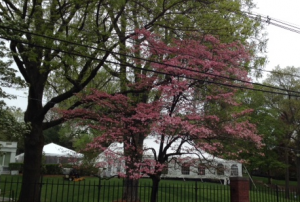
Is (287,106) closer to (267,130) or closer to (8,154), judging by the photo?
(267,130)

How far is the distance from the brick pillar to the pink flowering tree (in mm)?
985

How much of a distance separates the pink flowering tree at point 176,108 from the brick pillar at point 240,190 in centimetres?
98

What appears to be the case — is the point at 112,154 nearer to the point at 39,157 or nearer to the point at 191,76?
the point at 191,76

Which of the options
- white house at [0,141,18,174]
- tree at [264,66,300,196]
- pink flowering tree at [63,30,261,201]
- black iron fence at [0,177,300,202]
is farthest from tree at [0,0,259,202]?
white house at [0,141,18,174]

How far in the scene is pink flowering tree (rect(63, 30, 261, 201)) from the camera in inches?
357

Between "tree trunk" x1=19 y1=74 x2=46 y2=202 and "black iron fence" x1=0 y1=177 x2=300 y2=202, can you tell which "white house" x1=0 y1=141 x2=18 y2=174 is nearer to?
"black iron fence" x1=0 y1=177 x2=300 y2=202

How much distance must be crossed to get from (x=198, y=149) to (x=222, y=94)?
1925 mm

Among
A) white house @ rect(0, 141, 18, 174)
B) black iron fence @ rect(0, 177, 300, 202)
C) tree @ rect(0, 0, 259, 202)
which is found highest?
tree @ rect(0, 0, 259, 202)

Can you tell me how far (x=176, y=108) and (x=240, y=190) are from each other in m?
3.51

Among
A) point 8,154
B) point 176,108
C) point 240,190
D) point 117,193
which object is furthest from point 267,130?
point 8,154

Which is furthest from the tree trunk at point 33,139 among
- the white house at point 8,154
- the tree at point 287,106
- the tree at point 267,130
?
the tree at point 287,106

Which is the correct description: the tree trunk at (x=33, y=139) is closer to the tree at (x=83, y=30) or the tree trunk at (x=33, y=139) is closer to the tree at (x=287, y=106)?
the tree at (x=83, y=30)

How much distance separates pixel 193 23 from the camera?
11.1 meters

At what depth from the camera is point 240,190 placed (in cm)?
1016
